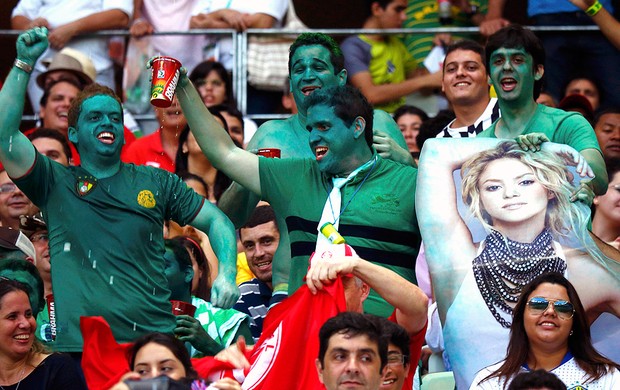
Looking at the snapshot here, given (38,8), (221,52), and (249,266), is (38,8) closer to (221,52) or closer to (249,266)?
(221,52)

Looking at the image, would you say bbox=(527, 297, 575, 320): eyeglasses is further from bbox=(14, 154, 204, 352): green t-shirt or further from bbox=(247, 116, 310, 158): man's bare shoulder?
bbox=(14, 154, 204, 352): green t-shirt

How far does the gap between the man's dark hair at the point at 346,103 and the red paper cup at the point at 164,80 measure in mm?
720

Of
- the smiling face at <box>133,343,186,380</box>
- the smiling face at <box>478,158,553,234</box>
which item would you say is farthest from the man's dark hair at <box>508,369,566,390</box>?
the smiling face at <box>133,343,186,380</box>

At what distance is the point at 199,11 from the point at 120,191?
516 centimetres

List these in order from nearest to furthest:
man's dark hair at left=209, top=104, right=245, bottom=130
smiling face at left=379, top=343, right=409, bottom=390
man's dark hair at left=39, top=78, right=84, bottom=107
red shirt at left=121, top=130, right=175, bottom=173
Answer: smiling face at left=379, top=343, right=409, bottom=390, red shirt at left=121, top=130, right=175, bottom=173, man's dark hair at left=209, top=104, right=245, bottom=130, man's dark hair at left=39, top=78, right=84, bottom=107

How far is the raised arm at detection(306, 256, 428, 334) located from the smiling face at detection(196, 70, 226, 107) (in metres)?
5.20

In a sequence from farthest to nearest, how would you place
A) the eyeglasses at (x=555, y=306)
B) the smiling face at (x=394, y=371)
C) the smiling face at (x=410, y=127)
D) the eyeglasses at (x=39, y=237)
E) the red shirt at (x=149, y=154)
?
the smiling face at (x=410, y=127)
the red shirt at (x=149, y=154)
the eyeglasses at (x=39, y=237)
the eyeglasses at (x=555, y=306)
the smiling face at (x=394, y=371)

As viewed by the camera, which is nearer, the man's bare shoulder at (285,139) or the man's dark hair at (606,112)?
the man's bare shoulder at (285,139)

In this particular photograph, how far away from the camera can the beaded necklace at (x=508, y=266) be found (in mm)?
8305

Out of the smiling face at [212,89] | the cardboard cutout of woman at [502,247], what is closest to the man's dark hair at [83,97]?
the cardboard cutout of woman at [502,247]

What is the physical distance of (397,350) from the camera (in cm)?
747

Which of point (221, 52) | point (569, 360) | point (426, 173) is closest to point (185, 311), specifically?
point (426, 173)

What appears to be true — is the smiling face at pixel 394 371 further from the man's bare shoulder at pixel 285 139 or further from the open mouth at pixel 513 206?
the man's bare shoulder at pixel 285 139

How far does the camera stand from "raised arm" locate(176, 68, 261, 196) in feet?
27.4
